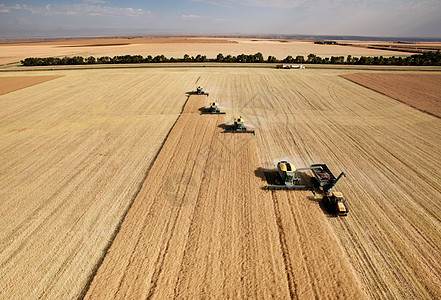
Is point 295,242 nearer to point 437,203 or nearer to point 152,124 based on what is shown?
point 437,203

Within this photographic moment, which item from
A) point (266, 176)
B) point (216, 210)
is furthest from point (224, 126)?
point (216, 210)

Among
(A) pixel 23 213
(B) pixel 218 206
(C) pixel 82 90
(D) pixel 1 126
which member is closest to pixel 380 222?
(B) pixel 218 206

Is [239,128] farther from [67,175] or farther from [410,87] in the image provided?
[410,87]

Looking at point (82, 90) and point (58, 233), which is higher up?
point (82, 90)

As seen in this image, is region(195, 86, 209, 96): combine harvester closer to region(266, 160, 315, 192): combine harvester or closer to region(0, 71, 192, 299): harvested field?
region(0, 71, 192, 299): harvested field

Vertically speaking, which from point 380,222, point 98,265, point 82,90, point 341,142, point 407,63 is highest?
point 407,63

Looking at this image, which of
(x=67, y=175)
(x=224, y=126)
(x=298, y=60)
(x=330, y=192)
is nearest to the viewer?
(x=330, y=192)

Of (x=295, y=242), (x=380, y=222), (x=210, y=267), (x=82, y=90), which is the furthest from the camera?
(x=82, y=90)

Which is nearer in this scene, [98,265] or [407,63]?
[98,265]
